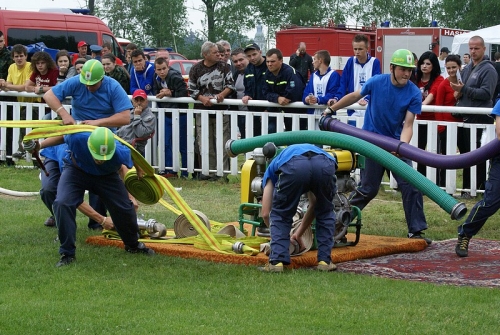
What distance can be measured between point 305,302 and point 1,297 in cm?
233

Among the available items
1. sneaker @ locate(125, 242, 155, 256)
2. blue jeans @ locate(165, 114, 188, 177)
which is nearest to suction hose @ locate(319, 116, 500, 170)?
sneaker @ locate(125, 242, 155, 256)

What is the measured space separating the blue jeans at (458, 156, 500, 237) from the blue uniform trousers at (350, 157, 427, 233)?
2.91 ft

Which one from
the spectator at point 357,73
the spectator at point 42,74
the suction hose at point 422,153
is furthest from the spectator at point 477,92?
the spectator at point 42,74

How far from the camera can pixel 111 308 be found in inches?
264

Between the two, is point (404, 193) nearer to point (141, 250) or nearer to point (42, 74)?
point (141, 250)

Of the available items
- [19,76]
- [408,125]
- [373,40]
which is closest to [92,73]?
[408,125]

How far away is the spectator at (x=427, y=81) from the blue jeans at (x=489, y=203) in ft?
13.0

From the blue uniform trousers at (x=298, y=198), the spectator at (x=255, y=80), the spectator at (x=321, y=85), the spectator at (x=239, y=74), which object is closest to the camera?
the blue uniform trousers at (x=298, y=198)

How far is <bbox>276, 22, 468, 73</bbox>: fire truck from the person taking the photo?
110 feet

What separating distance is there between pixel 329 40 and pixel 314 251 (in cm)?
2708

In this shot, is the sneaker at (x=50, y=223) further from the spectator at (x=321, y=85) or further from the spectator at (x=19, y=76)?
the spectator at (x=19, y=76)

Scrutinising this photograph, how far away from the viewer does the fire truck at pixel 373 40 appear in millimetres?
33500

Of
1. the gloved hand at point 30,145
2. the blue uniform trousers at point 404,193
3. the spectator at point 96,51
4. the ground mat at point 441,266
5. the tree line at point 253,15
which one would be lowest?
the ground mat at point 441,266

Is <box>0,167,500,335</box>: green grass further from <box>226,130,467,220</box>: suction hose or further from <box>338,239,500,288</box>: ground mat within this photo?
<box>226,130,467,220</box>: suction hose
